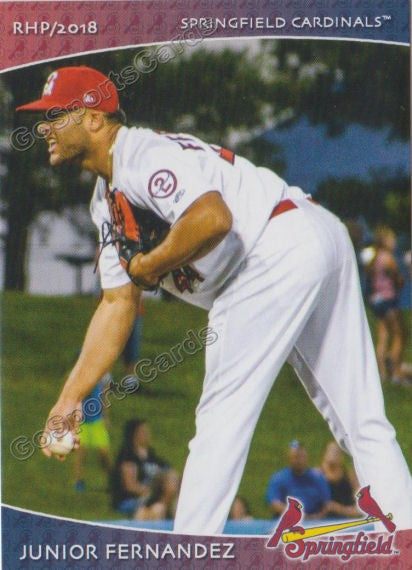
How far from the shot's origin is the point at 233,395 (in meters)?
→ 3.67

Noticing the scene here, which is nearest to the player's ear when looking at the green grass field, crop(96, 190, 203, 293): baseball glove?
crop(96, 190, 203, 293): baseball glove

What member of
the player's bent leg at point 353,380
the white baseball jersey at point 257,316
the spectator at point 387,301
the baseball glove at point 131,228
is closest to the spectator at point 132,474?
the white baseball jersey at point 257,316

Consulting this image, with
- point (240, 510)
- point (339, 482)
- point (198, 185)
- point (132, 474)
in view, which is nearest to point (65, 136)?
point (198, 185)

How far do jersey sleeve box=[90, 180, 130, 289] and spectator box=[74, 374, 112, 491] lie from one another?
0.40m

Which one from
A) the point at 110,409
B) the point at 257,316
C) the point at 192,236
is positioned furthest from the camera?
the point at 110,409

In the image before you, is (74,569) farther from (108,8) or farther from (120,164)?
(108,8)

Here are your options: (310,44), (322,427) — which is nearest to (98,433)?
(322,427)

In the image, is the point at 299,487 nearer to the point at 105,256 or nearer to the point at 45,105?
the point at 105,256

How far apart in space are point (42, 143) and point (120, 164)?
38 centimetres

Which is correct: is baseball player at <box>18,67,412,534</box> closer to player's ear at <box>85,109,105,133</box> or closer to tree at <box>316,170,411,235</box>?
player's ear at <box>85,109,105,133</box>

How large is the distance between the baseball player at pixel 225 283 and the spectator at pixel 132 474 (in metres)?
0.21

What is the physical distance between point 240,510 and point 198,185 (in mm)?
1373

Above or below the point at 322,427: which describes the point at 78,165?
above

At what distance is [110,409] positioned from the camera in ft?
12.7
